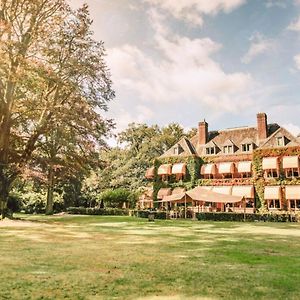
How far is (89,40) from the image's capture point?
28.1m

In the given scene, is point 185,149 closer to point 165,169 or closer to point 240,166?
point 165,169

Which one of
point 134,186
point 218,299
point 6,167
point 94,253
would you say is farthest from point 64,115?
point 134,186

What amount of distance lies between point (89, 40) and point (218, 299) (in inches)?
1027

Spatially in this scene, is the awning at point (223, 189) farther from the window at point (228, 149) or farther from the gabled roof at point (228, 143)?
the gabled roof at point (228, 143)

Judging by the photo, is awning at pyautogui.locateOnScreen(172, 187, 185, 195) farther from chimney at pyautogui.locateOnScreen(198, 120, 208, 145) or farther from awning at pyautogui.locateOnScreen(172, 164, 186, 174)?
chimney at pyautogui.locateOnScreen(198, 120, 208, 145)

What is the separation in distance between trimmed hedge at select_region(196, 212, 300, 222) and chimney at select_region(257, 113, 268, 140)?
1688 cm

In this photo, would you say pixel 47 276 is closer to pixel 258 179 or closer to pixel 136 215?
pixel 136 215

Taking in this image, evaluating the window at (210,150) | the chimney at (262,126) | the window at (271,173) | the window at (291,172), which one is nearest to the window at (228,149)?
the window at (210,150)

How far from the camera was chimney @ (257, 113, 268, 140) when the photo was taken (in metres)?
46.6

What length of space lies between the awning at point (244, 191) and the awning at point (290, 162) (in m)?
5.21

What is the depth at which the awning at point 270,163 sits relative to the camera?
43031 millimetres

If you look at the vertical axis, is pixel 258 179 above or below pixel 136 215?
above

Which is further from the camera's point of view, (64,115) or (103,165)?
(103,165)

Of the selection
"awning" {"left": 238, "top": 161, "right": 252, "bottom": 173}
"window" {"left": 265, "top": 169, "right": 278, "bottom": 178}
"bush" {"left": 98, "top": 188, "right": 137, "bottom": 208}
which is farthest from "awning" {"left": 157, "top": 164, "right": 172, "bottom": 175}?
"window" {"left": 265, "top": 169, "right": 278, "bottom": 178}
